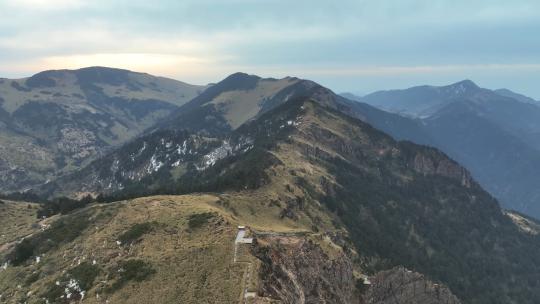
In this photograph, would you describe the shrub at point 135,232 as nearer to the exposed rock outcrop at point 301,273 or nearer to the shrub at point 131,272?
the shrub at point 131,272

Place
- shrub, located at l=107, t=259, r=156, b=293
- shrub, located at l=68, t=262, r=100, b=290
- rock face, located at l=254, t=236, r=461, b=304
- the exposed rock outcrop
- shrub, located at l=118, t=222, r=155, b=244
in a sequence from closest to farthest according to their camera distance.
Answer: shrub, located at l=107, t=259, r=156, b=293 < rock face, located at l=254, t=236, r=461, b=304 < the exposed rock outcrop < shrub, located at l=68, t=262, r=100, b=290 < shrub, located at l=118, t=222, r=155, b=244

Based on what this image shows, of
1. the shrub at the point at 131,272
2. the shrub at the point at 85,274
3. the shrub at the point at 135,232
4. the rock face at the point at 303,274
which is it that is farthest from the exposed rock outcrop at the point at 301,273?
the shrub at the point at 85,274

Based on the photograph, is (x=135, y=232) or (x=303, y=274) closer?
(x=135, y=232)

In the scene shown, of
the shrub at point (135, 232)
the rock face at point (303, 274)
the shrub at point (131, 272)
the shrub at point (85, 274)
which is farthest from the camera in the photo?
the shrub at point (135, 232)

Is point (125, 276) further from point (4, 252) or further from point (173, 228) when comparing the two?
point (4, 252)

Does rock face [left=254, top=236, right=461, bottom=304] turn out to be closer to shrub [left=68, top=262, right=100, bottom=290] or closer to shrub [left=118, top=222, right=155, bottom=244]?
shrub [left=118, top=222, right=155, bottom=244]

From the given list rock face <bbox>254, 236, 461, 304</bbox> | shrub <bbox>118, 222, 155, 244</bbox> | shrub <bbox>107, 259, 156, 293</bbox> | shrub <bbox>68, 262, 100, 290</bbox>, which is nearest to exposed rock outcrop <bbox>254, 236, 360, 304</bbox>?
rock face <bbox>254, 236, 461, 304</bbox>

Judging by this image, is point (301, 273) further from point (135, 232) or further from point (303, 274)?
point (135, 232)

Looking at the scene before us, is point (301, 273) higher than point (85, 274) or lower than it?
lower

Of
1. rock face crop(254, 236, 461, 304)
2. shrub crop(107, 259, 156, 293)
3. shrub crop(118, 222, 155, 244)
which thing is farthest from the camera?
shrub crop(118, 222, 155, 244)

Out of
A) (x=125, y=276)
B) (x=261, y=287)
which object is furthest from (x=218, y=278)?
(x=125, y=276)

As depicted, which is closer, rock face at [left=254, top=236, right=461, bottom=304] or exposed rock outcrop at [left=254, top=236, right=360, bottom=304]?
rock face at [left=254, top=236, right=461, bottom=304]

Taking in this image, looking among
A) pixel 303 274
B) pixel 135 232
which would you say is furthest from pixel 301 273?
pixel 135 232
